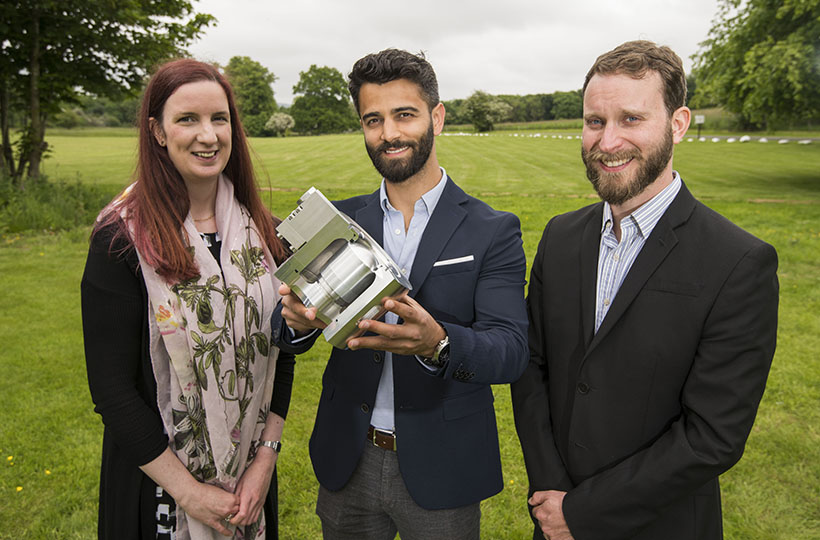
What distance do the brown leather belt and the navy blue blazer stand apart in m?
0.07

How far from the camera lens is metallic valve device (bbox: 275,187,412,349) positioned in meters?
2.15

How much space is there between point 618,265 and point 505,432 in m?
4.22

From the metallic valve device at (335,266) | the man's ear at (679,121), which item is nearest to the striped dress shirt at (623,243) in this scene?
the man's ear at (679,121)

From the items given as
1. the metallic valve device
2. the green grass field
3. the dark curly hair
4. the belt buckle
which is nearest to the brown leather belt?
the belt buckle

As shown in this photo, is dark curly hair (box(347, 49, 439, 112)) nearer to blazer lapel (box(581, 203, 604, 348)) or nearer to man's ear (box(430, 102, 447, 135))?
man's ear (box(430, 102, 447, 135))

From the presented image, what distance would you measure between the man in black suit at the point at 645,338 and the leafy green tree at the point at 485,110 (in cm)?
8603

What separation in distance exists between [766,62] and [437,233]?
24.9 m

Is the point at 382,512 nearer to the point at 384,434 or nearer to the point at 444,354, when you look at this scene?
the point at 384,434

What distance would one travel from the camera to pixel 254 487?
3.12 metres

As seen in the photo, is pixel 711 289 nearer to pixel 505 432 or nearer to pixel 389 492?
pixel 389 492

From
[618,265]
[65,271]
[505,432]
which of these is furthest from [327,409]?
[65,271]

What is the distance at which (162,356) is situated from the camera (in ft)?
9.21

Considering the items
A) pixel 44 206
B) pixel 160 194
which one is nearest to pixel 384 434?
pixel 160 194

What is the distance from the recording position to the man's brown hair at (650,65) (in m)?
2.52
